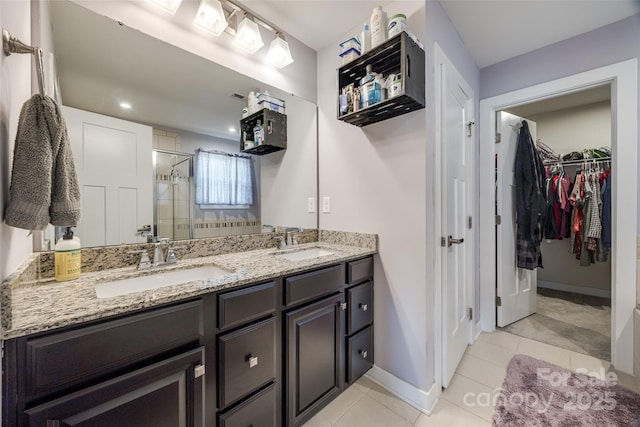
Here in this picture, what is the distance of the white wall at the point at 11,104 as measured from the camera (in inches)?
27.6

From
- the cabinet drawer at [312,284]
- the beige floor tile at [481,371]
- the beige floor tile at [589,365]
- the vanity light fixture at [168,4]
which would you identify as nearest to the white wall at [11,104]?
the vanity light fixture at [168,4]

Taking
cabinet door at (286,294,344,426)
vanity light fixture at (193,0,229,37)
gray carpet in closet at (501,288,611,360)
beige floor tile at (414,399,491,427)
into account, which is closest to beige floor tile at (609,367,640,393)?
gray carpet in closet at (501,288,611,360)

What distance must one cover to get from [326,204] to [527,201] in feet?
6.31

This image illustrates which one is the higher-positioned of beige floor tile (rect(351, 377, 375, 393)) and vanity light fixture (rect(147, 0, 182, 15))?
vanity light fixture (rect(147, 0, 182, 15))

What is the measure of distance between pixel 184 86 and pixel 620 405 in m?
3.11

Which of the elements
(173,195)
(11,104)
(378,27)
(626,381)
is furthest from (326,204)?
(626,381)

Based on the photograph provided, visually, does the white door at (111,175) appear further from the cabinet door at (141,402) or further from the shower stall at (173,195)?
the cabinet door at (141,402)

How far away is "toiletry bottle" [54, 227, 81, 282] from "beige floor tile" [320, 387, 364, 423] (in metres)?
1.42

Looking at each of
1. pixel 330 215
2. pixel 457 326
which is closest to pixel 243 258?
pixel 330 215

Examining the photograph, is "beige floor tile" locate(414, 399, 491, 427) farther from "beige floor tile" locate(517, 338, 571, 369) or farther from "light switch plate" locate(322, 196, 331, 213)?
Answer: "light switch plate" locate(322, 196, 331, 213)

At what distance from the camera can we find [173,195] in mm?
1403

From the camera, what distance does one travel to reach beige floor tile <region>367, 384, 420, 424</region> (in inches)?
56.9

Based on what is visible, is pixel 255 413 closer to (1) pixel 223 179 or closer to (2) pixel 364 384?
(2) pixel 364 384

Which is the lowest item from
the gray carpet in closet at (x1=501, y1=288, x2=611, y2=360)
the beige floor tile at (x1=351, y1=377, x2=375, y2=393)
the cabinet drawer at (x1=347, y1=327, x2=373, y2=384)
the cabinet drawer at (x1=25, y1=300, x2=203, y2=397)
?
the beige floor tile at (x1=351, y1=377, x2=375, y2=393)
